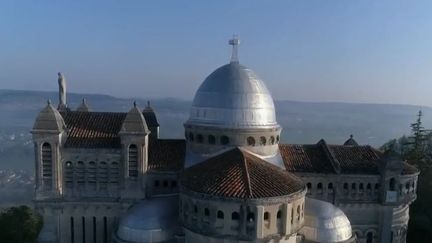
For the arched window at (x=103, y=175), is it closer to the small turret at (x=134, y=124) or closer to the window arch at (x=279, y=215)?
the small turret at (x=134, y=124)

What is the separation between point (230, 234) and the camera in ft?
80.3

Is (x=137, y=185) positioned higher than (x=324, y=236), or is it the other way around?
(x=137, y=185)

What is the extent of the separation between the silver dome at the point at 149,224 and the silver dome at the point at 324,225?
372 inches

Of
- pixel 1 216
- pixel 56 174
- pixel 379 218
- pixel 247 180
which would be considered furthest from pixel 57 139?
pixel 379 218

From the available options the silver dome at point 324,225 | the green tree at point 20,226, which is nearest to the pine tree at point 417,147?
the silver dome at point 324,225

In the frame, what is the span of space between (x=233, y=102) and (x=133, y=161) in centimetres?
923

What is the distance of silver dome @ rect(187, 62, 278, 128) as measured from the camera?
30484 mm

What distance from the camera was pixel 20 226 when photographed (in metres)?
40.2

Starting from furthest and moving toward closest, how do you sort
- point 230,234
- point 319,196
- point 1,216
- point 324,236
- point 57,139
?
point 1,216, point 319,196, point 57,139, point 324,236, point 230,234

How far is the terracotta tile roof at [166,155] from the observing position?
31172mm

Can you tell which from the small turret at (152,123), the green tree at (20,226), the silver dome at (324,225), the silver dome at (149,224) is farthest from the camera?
the green tree at (20,226)

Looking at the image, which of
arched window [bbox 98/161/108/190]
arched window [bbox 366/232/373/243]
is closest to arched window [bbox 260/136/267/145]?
arched window [bbox 366/232/373/243]

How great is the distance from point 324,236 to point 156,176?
13.6m

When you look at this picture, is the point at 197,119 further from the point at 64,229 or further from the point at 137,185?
the point at 64,229
